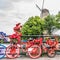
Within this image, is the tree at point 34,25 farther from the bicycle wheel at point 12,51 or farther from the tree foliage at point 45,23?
the bicycle wheel at point 12,51

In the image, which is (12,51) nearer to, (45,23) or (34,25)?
(45,23)

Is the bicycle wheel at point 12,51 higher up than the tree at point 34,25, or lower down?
lower down

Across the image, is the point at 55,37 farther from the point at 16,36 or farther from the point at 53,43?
the point at 16,36

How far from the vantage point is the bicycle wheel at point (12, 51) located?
16.2 feet

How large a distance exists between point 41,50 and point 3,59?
2.75 feet

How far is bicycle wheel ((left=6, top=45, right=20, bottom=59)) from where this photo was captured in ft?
16.2

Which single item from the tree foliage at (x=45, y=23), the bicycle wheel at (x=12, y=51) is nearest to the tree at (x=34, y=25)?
the tree foliage at (x=45, y=23)

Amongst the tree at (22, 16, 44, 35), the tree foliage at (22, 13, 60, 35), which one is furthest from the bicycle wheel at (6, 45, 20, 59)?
the tree at (22, 16, 44, 35)

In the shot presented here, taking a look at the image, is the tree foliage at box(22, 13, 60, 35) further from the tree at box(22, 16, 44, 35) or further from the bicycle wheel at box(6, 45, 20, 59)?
the bicycle wheel at box(6, 45, 20, 59)

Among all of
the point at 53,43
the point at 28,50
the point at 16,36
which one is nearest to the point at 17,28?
the point at 16,36

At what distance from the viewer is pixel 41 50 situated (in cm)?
494

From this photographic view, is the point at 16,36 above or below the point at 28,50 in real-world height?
above

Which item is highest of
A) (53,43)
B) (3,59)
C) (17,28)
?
(17,28)

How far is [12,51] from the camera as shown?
497cm
